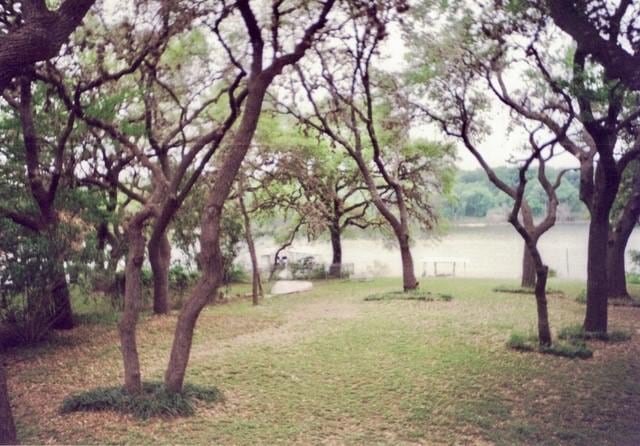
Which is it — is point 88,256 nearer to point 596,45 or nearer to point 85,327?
point 85,327

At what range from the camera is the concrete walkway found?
20.0 m

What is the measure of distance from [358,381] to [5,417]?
179 inches

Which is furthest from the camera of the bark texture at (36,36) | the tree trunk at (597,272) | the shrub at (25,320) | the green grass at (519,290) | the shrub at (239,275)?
the shrub at (239,275)

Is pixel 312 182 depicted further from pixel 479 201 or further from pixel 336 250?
pixel 479 201

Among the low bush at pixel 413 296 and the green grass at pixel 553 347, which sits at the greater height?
the low bush at pixel 413 296

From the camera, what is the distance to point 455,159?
912 inches

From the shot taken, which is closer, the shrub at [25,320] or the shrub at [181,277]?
the shrub at [25,320]

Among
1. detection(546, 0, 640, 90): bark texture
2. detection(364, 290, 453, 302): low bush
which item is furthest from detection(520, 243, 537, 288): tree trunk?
detection(546, 0, 640, 90): bark texture

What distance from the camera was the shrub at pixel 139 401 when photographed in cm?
629

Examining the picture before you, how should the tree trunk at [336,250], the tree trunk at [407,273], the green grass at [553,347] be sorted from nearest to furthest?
the green grass at [553,347] → the tree trunk at [407,273] → the tree trunk at [336,250]

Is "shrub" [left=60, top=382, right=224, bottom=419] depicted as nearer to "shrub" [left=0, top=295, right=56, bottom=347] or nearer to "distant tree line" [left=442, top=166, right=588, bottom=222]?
"shrub" [left=0, top=295, right=56, bottom=347]

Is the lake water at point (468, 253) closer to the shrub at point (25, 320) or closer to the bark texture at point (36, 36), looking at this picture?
the shrub at point (25, 320)

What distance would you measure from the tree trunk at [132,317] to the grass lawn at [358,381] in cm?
52

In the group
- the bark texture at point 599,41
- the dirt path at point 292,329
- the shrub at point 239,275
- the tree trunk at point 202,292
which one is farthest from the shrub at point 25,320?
the shrub at point 239,275
